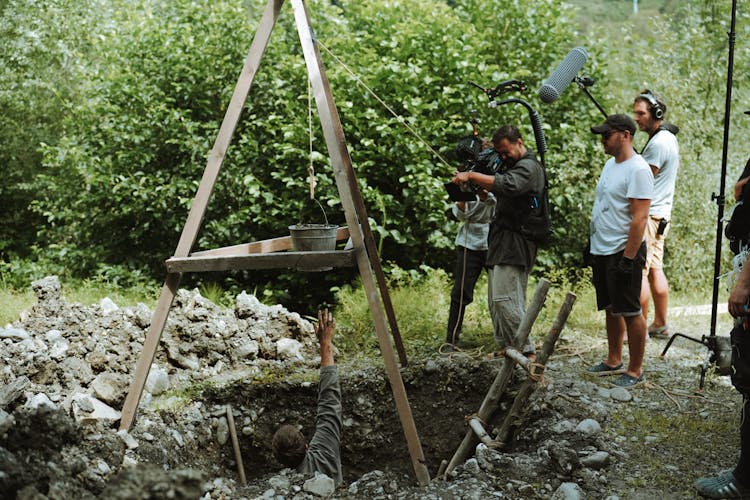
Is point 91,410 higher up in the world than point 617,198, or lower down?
lower down

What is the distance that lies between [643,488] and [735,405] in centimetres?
143

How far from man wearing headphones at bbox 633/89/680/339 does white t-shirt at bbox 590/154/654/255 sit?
0.73m

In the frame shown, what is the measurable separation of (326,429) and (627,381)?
2192 mm

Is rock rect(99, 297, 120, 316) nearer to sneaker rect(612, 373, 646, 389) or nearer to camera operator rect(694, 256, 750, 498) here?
sneaker rect(612, 373, 646, 389)

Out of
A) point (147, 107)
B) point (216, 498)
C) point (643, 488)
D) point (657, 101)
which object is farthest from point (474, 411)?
point (147, 107)

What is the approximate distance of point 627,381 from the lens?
4.82m

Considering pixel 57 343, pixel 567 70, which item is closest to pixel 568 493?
pixel 567 70

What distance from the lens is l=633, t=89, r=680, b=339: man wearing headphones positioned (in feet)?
17.8

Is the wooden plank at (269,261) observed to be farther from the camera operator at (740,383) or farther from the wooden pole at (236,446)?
the camera operator at (740,383)

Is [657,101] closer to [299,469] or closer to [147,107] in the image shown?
[299,469]

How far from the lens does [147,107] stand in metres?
8.66

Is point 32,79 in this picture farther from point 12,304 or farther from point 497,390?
point 497,390

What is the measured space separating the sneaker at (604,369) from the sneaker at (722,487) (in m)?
1.59

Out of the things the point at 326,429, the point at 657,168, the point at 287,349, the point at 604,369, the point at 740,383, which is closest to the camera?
the point at 740,383
